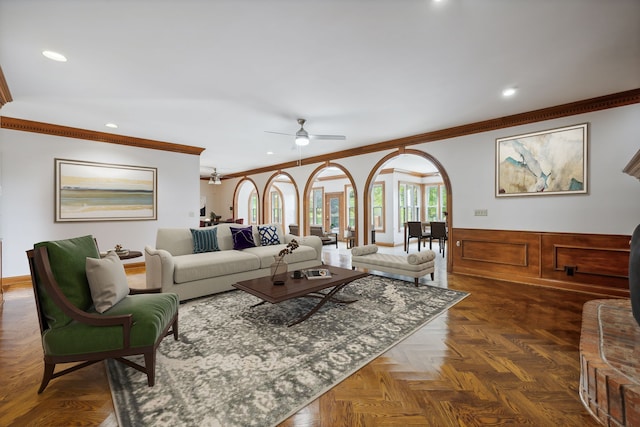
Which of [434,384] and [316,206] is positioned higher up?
[316,206]

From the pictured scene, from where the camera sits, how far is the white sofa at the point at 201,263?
11.0 ft

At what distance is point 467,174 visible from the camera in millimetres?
4930

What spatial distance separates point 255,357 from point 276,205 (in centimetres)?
1041

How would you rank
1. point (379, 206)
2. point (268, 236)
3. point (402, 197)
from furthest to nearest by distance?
point (402, 197) < point (379, 206) < point (268, 236)

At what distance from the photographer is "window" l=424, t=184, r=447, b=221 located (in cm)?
1055

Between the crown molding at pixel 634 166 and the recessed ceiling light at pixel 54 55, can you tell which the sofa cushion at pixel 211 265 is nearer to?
the recessed ceiling light at pixel 54 55

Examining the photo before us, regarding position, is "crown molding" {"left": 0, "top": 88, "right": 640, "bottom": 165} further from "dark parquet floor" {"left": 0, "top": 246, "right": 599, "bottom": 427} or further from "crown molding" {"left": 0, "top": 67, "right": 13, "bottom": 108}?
"dark parquet floor" {"left": 0, "top": 246, "right": 599, "bottom": 427}

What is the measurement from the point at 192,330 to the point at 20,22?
2.84 meters

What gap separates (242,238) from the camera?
14.9 feet

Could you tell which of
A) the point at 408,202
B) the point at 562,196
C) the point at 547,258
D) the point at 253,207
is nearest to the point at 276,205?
the point at 253,207

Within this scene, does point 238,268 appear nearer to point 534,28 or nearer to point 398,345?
point 398,345

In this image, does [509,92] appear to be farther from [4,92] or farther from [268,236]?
[4,92]

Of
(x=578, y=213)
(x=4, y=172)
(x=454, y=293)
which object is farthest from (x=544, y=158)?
(x=4, y=172)

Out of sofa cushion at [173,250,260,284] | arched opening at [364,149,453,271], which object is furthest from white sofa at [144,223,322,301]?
arched opening at [364,149,453,271]
